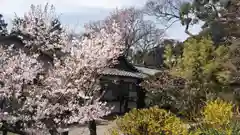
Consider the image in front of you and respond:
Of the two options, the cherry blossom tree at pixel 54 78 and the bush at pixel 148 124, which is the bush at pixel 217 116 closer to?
the bush at pixel 148 124

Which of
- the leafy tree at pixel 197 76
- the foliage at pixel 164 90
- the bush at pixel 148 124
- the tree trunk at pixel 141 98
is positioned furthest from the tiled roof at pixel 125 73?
the bush at pixel 148 124

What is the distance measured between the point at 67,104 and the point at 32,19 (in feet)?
7.31

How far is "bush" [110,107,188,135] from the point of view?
5375 mm

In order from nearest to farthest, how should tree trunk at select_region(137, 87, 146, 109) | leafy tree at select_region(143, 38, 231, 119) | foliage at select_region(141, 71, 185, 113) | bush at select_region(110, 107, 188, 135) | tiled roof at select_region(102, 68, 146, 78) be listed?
1. bush at select_region(110, 107, 188, 135)
2. leafy tree at select_region(143, 38, 231, 119)
3. foliage at select_region(141, 71, 185, 113)
4. tiled roof at select_region(102, 68, 146, 78)
5. tree trunk at select_region(137, 87, 146, 109)

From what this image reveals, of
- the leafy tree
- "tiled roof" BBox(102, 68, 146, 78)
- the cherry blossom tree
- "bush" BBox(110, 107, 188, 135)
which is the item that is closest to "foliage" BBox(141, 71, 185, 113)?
the leafy tree

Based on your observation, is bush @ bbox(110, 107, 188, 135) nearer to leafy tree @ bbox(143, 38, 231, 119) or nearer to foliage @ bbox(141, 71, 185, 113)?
leafy tree @ bbox(143, 38, 231, 119)

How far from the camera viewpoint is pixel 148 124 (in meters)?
5.40

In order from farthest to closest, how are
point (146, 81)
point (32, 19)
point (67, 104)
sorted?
point (146, 81) → point (32, 19) → point (67, 104)

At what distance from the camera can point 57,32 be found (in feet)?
26.6

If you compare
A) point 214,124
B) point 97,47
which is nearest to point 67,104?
point 97,47

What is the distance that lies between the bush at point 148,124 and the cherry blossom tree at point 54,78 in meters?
1.75

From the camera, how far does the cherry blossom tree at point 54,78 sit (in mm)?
6513

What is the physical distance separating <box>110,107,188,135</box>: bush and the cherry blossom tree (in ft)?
5.75

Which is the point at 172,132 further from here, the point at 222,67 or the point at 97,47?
the point at 222,67
